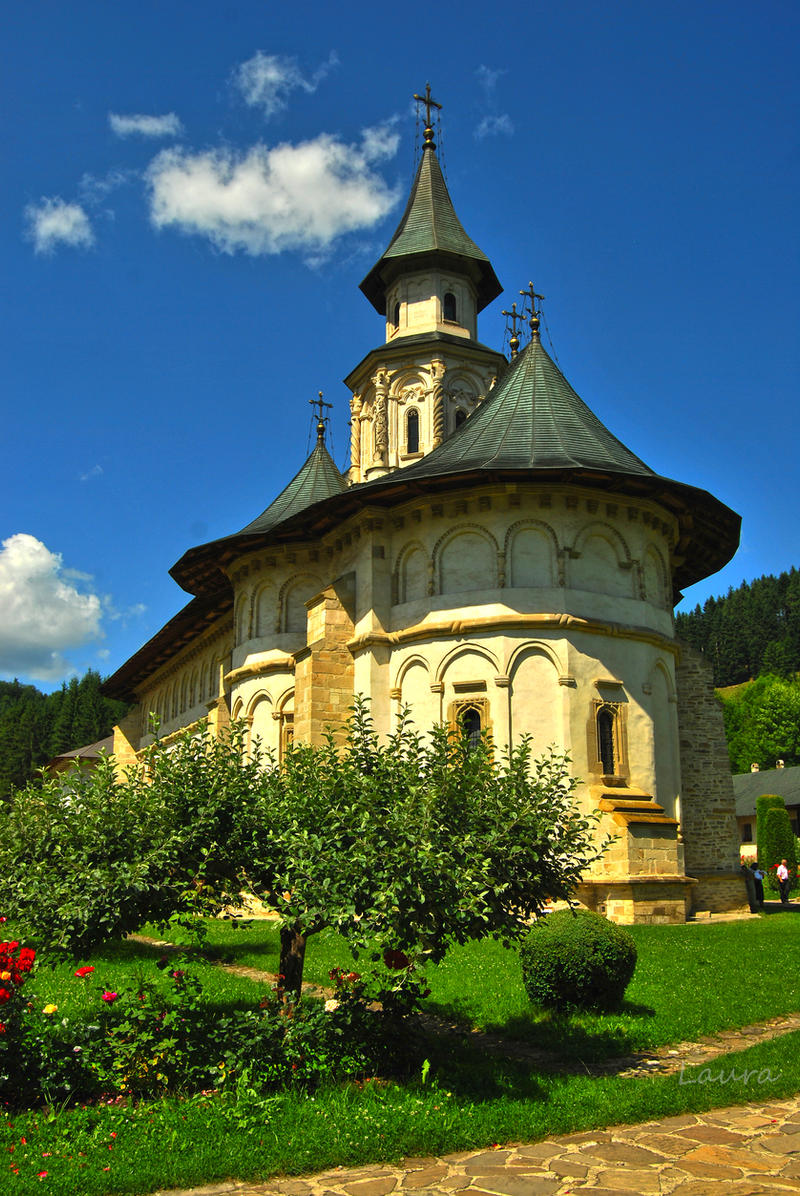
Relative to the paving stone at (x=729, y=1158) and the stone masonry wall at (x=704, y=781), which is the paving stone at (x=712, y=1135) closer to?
the paving stone at (x=729, y=1158)

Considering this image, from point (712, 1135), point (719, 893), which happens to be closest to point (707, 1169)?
point (712, 1135)

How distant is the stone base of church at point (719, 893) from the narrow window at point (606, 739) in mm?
4982

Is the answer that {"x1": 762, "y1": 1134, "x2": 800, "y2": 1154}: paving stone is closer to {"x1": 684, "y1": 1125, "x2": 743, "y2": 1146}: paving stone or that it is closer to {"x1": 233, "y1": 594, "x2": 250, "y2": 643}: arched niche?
{"x1": 684, "y1": 1125, "x2": 743, "y2": 1146}: paving stone

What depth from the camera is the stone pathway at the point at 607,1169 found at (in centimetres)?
555

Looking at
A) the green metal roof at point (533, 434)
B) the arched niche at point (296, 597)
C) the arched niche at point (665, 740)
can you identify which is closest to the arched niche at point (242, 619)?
the arched niche at point (296, 597)

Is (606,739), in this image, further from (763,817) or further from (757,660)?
(757,660)

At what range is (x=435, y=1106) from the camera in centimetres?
680

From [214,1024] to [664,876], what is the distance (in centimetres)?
1111

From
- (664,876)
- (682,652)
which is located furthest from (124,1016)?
(682,652)

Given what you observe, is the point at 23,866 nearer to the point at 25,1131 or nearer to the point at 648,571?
the point at 25,1131

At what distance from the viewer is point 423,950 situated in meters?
7.29

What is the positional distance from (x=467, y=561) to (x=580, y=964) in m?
10.7

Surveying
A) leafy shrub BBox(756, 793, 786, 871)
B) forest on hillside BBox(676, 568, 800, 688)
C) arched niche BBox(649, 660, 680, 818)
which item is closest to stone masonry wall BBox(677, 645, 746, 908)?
arched niche BBox(649, 660, 680, 818)

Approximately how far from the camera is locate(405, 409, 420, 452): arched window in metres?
29.0
